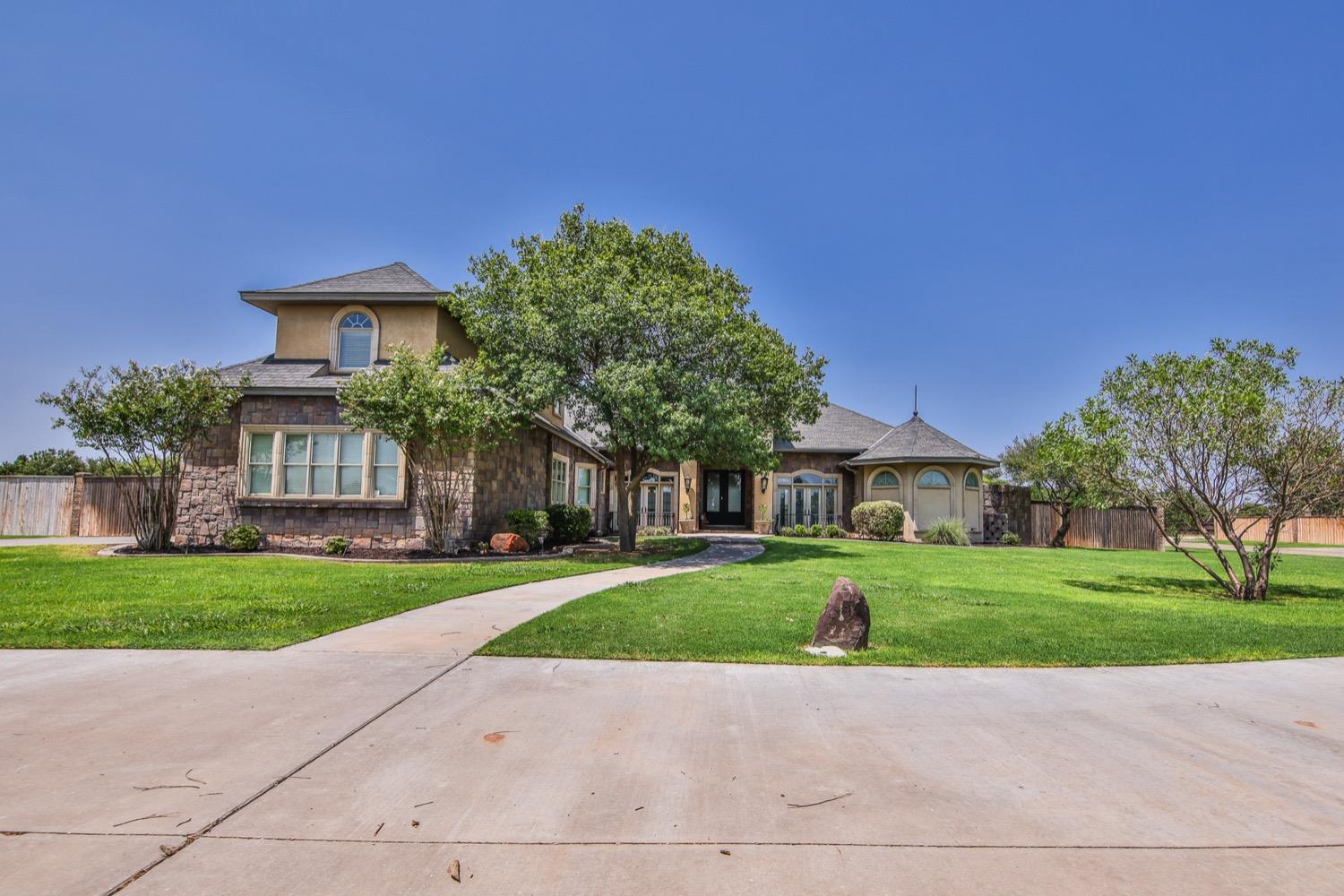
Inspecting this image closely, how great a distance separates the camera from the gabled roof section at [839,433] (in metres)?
28.8

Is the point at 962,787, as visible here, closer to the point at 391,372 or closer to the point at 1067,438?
the point at 1067,438

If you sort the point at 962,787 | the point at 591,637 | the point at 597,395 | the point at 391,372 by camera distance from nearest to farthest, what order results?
the point at 962,787
the point at 591,637
the point at 391,372
the point at 597,395

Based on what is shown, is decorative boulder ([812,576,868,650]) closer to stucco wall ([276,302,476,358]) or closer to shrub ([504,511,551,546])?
shrub ([504,511,551,546])

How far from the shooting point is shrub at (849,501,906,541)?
25906 mm

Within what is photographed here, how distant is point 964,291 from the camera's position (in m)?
21.5

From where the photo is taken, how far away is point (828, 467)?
29109mm

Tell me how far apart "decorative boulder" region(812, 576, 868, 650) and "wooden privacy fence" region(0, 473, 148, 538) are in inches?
903

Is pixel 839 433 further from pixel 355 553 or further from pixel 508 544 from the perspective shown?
pixel 355 553

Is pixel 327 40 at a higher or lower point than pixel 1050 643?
higher

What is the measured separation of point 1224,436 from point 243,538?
18579mm

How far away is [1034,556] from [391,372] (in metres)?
17.6

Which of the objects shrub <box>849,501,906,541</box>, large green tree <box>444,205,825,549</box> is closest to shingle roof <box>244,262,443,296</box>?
large green tree <box>444,205,825,549</box>

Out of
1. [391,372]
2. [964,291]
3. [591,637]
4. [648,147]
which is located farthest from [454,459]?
[964,291]

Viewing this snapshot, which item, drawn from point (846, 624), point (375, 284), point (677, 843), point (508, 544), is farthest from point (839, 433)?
point (677, 843)
